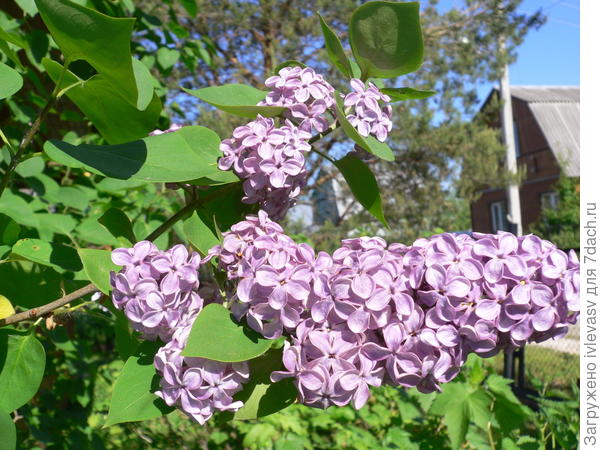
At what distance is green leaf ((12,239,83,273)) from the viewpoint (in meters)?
0.73

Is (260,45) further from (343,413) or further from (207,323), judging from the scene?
(207,323)

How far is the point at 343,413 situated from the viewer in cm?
209

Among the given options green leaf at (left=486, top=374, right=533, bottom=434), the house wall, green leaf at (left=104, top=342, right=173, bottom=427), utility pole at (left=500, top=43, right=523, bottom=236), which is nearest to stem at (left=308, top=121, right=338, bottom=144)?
green leaf at (left=104, top=342, right=173, bottom=427)

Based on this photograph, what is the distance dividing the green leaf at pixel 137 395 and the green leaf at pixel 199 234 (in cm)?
14

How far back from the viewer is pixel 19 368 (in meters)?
0.71

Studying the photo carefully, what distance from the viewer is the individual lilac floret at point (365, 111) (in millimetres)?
687

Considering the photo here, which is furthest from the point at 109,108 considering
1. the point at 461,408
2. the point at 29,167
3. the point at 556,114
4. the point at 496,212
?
the point at 496,212

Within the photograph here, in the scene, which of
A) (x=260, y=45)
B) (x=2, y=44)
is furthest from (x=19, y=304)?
(x=260, y=45)

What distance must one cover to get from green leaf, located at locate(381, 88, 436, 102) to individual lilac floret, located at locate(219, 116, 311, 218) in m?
0.16

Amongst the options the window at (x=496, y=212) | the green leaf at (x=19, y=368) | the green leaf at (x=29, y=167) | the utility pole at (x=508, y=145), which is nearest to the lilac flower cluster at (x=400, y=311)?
the green leaf at (x=19, y=368)

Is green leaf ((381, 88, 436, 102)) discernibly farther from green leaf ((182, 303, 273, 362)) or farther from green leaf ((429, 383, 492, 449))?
green leaf ((429, 383, 492, 449))

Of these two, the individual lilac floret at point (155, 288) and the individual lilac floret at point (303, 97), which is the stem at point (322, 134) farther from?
the individual lilac floret at point (155, 288)

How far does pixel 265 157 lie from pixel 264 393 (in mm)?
265

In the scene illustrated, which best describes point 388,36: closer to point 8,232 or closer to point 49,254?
point 49,254
